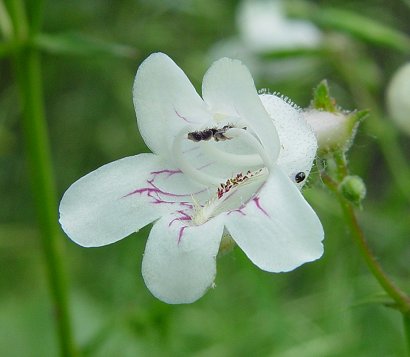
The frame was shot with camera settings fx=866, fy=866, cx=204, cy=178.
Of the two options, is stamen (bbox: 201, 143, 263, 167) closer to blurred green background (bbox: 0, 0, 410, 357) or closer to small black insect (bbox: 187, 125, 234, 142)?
small black insect (bbox: 187, 125, 234, 142)

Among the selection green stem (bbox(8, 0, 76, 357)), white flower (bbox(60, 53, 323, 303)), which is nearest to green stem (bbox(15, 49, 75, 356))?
green stem (bbox(8, 0, 76, 357))

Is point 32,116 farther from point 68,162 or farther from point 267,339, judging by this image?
point 68,162

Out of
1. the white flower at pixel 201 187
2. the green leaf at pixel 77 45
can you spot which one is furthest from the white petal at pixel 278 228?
the green leaf at pixel 77 45

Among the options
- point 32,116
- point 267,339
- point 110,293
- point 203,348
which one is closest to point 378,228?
point 267,339

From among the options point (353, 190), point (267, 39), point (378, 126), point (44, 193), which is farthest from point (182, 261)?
point (267, 39)

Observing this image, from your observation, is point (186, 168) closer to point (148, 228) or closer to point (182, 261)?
point (182, 261)

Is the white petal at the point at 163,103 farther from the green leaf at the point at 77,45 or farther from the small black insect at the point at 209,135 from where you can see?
the green leaf at the point at 77,45
